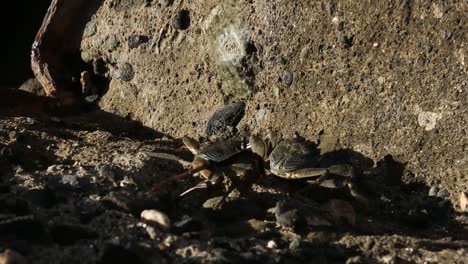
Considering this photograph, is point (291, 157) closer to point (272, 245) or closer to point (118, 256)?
point (272, 245)

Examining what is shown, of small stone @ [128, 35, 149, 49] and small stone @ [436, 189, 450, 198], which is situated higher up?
small stone @ [128, 35, 149, 49]

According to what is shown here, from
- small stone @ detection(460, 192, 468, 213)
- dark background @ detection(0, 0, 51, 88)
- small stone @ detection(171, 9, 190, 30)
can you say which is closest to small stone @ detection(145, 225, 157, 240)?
small stone @ detection(460, 192, 468, 213)

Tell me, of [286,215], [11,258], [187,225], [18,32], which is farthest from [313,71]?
[18,32]

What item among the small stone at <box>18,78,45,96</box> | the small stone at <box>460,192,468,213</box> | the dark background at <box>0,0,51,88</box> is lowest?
the small stone at <box>460,192,468,213</box>

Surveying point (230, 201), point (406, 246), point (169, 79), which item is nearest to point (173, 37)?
point (169, 79)

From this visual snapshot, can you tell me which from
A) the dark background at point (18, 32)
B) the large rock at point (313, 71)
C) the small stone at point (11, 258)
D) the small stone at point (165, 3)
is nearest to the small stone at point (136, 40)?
the large rock at point (313, 71)

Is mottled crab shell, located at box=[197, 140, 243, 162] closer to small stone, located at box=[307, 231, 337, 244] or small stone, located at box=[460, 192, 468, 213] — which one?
small stone, located at box=[307, 231, 337, 244]

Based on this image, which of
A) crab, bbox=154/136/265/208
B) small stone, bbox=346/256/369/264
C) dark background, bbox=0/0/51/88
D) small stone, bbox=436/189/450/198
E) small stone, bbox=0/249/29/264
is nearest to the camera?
small stone, bbox=0/249/29/264
